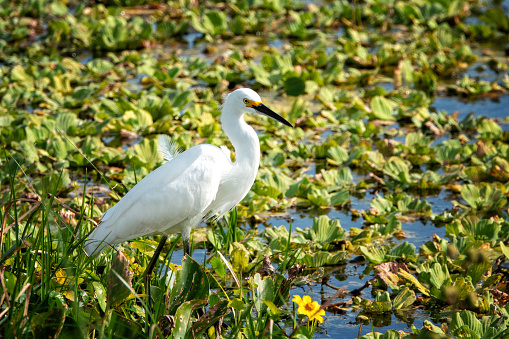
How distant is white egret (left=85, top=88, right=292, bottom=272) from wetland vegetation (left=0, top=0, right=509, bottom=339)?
0.15 m

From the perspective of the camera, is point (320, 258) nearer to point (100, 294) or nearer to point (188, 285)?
point (188, 285)

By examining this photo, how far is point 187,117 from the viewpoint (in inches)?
216

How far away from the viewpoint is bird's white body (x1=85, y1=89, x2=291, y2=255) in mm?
3092

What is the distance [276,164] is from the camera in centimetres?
480

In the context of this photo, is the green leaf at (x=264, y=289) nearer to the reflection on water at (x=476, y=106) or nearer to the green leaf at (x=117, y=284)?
the green leaf at (x=117, y=284)

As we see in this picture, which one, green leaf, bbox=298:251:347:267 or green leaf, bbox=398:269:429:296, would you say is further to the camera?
green leaf, bbox=298:251:347:267

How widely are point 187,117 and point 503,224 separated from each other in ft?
9.18

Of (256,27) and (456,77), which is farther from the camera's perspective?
(256,27)

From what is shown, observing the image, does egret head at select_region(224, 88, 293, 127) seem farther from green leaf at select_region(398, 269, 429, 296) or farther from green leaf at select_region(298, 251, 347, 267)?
green leaf at select_region(398, 269, 429, 296)

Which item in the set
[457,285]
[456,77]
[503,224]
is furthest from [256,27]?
[457,285]

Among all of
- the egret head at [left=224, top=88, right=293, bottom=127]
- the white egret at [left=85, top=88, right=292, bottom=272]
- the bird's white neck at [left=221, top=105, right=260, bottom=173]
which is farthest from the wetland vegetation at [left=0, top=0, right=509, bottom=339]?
the egret head at [left=224, top=88, right=293, bottom=127]

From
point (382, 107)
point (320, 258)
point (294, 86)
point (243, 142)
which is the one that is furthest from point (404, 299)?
point (294, 86)

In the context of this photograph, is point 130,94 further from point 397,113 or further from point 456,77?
point 456,77

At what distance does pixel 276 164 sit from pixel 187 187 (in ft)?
5.83
